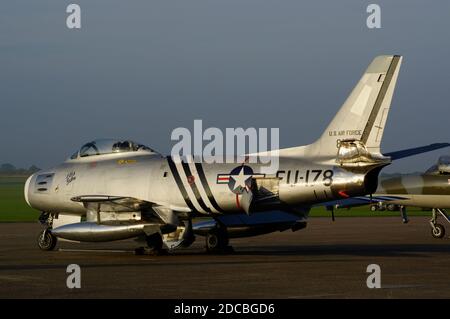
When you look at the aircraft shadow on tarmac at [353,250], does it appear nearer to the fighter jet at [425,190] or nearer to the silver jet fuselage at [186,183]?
the silver jet fuselage at [186,183]

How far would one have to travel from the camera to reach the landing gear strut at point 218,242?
26.9 metres

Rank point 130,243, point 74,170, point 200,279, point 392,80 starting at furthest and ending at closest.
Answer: point 130,243 < point 74,170 < point 392,80 < point 200,279

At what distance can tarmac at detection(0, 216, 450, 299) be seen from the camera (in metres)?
16.0

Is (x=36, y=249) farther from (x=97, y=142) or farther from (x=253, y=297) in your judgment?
(x=253, y=297)

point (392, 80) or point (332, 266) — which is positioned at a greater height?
point (392, 80)

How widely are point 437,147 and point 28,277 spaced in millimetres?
11554

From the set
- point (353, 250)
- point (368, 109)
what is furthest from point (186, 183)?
point (353, 250)

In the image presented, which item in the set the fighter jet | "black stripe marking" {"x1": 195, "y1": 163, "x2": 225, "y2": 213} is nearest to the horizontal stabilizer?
"black stripe marking" {"x1": 195, "y1": 163, "x2": 225, "y2": 213}

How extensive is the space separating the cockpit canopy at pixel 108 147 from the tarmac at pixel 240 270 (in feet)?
9.93

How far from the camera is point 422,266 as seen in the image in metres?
21.3

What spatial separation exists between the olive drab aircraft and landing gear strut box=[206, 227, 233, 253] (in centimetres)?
3

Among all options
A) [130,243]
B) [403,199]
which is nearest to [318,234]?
[403,199]

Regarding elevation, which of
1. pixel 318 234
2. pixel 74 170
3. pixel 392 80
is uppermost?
pixel 392 80

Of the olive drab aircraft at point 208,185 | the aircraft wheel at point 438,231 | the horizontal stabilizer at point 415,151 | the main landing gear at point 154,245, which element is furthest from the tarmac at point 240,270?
the horizontal stabilizer at point 415,151
